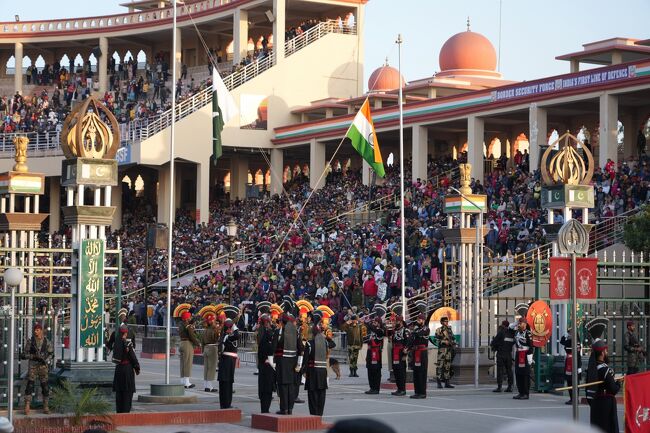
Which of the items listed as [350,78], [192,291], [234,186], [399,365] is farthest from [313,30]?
[399,365]

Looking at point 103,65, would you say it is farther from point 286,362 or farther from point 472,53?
point 286,362

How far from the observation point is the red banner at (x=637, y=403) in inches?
558

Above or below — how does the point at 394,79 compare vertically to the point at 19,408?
above

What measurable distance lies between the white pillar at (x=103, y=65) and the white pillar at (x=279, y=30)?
12516mm

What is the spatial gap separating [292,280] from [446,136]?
43.9 ft

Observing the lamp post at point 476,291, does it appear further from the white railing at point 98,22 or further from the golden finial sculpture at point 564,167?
the white railing at point 98,22

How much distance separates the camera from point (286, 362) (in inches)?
784

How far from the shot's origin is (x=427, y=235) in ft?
128

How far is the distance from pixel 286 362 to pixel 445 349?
6.46m

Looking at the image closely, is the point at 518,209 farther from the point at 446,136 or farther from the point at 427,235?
the point at 446,136

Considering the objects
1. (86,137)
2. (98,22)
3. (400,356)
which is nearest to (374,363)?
(400,356)

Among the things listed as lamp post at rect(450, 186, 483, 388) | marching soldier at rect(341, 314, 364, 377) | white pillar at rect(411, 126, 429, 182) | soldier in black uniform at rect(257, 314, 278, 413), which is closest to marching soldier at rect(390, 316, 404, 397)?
lamp post at rect(450, 186, 483, 388)

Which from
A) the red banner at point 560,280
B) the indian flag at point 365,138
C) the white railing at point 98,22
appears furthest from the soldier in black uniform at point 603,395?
the white railing at point 98,22

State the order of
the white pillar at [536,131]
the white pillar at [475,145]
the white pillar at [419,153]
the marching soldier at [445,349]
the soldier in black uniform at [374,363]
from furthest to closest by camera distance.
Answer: the white pillar at [419,153], the white pillar at [475,145], the white pillar at [536,131], the marching soldier at [445,349], the soldier in black uniform at [374,363]
